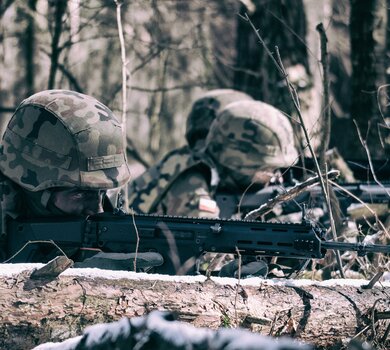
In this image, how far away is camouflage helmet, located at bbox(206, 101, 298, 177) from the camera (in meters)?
7.36

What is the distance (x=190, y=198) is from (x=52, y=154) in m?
2.65

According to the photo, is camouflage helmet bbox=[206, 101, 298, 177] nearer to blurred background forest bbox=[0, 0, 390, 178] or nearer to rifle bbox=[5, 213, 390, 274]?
blurred background forest bbox=[0, 0, 390, 178]

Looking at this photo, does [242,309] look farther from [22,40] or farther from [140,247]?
[22,40]

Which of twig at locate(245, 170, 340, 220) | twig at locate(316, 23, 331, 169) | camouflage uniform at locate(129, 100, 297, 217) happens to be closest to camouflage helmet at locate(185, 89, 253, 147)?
camouflage uniform at locate(129, 100, 297, 217)

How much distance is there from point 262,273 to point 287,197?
2.47 feet

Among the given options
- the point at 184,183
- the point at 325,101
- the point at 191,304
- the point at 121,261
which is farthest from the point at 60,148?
the point at 184,183

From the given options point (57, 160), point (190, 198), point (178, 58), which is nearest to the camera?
point (57, 160)

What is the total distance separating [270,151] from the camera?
290 inches

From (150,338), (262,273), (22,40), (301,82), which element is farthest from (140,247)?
(22,40)

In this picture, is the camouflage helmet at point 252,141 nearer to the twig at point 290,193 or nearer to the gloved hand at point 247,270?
the twig at point 290,193

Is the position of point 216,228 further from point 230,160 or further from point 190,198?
A: point 230,160

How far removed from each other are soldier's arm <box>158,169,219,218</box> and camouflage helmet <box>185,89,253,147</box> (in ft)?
2.96

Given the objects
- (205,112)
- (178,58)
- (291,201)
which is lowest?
(291,201)

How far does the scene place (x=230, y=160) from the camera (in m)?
7.48
